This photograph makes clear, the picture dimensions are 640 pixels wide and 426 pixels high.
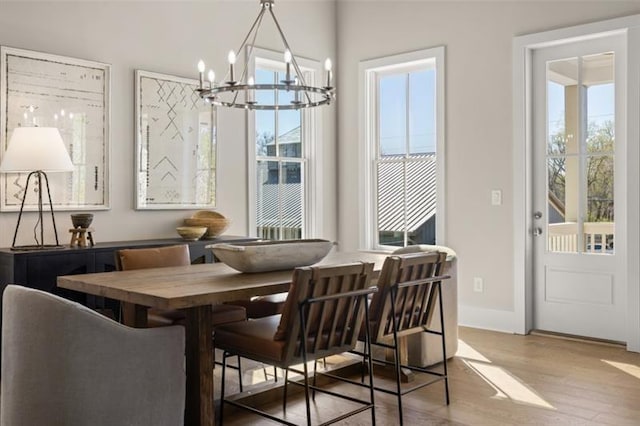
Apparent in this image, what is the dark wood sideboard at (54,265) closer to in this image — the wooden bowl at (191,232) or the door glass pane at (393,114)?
the wooden bowl at (191,232)

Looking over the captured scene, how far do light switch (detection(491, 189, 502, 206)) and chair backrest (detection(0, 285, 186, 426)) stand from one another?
11.4 ft

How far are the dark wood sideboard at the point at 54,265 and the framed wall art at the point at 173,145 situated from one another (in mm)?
695

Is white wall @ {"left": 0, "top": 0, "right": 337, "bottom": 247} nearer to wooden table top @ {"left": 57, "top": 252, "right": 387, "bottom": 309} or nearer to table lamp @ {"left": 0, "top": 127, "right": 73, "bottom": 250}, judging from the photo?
table lamp @ {"left": 0, "top": 127, "right": 73, "bottom": 250}

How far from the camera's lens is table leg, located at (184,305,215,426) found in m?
2.53

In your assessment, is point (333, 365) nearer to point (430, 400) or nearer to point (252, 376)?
point (252, 376)

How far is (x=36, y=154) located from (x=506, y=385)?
3.08 m

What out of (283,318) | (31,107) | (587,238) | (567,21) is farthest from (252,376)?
(567,21)

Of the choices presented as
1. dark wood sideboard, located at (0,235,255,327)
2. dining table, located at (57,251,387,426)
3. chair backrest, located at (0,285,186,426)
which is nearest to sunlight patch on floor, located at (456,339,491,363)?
dining table, located at (57,251,387,426)

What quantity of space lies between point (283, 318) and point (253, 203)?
9.45ft

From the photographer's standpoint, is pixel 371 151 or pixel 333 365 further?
pixel 371 151

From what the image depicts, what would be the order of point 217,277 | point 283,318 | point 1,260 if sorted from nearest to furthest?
point 283,318 < point 217,277 < point 1,260

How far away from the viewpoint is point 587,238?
15.3ft

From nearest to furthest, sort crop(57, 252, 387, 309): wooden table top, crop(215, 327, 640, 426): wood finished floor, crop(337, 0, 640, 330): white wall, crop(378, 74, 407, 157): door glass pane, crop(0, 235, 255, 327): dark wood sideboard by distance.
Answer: crop(57, 252, 387, 309): wooden table top < crop(215, 327, 640, 426): wood finished floor < crop(0, 235, 255, 327): dark wood sideboard < crop(337, 0, 640, 330): white wall < crop(378, 74, 407, 157): door glass pane

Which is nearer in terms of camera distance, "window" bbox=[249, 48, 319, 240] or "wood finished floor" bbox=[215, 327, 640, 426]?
"wood finished floor" bbox=[215, 327, 640, 426]
